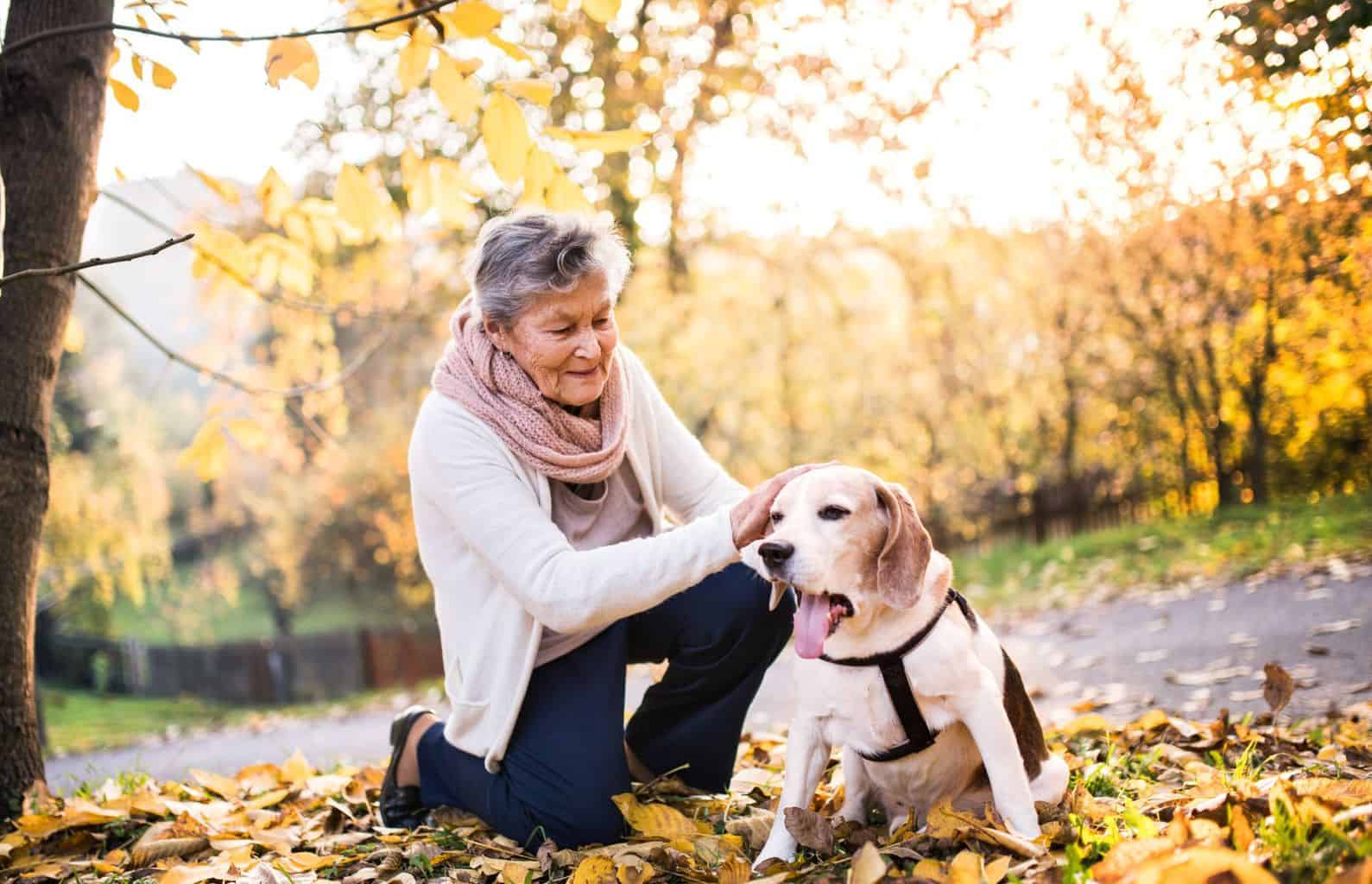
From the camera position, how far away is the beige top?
3250 millimetres

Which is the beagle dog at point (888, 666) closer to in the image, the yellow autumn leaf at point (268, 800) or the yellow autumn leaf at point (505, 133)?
the yellow autumn leaf at point (505, 133)

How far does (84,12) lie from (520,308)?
1925 mm

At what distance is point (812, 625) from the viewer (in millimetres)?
2496

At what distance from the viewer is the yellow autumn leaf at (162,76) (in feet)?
11.1

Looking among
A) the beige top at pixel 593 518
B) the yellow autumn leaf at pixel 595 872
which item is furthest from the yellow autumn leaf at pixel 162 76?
the yellow autumn leaf at pixel 595 872

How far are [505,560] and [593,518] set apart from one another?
18.6 inches

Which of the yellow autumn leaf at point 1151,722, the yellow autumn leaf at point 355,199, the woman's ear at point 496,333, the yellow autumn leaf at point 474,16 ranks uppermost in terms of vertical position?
the yellow autumn leaf at point 474,16

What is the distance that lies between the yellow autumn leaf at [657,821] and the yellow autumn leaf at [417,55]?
79.1 inches

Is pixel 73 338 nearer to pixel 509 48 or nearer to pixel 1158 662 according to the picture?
pixel 509 48

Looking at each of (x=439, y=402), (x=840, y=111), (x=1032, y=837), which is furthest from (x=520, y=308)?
(x=840, y=111)

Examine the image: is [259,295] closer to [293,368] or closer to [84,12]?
[84,12]

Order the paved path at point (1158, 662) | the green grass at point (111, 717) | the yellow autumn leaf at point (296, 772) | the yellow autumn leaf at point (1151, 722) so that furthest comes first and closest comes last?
the green grass at point (111, 717) < the paved path at point (1158, 662) < the yellow autumn leaf at point (296, 772) < the yellow autumn leaf at point (1151, 722)

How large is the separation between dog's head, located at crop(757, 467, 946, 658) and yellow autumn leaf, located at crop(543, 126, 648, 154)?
3.07 feet

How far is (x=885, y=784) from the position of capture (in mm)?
2646
